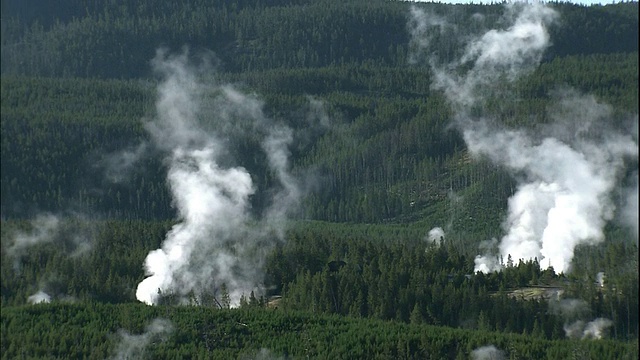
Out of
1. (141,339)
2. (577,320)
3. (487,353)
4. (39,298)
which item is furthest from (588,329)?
(39,298)

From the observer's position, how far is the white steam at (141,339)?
169 metres

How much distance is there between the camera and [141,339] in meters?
176

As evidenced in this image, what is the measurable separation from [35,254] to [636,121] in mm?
129879

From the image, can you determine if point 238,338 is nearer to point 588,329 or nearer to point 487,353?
point 487,353

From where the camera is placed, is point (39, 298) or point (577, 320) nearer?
point (577, 320)

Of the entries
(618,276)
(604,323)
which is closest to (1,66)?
(604,323)

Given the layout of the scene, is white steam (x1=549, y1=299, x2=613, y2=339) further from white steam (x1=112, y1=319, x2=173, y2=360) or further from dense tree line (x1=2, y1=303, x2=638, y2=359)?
white steam (x1=112, y1=319, x2=173, y2=360)

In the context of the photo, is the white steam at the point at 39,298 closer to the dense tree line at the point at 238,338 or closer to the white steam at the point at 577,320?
the dense tree line at the point at 238,338

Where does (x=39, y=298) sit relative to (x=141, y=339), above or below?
above

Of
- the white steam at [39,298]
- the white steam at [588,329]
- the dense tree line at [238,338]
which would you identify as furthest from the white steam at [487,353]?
the white steam at [39,298]

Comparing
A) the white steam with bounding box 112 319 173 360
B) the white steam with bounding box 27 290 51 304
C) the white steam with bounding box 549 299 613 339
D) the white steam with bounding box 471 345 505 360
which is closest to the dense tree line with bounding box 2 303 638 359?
the white steam with bounding box 112 319 173 360

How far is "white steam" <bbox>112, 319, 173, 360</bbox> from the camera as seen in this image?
168625 millimetres

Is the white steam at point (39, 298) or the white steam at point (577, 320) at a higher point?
the white steam at point (39, 298)

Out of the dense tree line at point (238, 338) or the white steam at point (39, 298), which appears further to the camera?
the white steam at point (39, 298)
